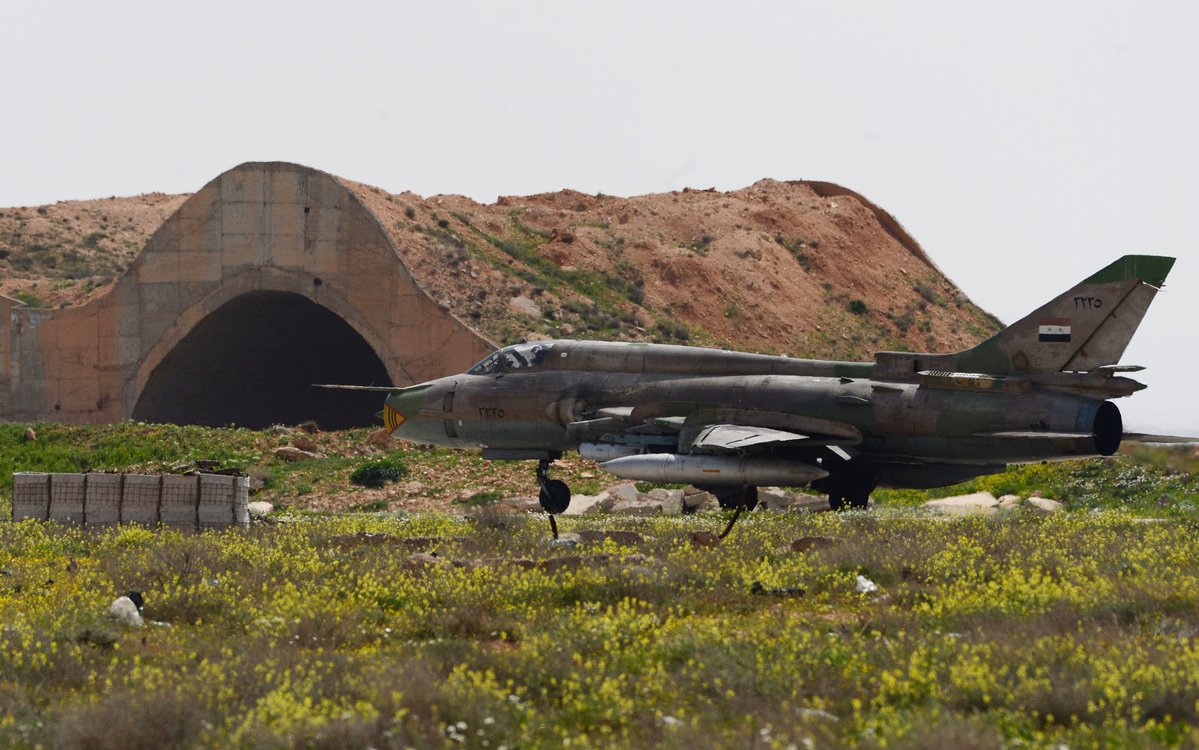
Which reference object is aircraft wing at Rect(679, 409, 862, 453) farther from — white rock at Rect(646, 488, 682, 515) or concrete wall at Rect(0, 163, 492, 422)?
concrete wall at Rect(0, 163, 492, 422)

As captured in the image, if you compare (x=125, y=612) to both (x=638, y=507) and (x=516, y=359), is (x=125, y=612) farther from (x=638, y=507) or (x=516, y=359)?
(x=638, y=507)

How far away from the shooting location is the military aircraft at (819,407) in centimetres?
2178

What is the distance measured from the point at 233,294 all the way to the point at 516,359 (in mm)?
22578

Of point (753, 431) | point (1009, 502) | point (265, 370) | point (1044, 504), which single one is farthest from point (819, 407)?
point (265, 370)

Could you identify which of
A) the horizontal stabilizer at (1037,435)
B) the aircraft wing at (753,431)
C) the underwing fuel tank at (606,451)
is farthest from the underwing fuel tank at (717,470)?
the horizontal stabilizer at (1037,435)

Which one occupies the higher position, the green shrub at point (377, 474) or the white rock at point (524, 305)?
the white rock at point (524, 305)

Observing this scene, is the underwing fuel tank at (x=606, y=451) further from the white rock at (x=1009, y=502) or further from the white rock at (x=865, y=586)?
the white rock at (x=865, y=586)

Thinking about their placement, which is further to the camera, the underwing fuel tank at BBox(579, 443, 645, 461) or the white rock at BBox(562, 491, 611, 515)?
the white rock at BBox(562, 491, 611, 515)

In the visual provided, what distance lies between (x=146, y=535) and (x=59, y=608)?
234 inches

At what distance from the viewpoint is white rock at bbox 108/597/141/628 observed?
12281 millimetres

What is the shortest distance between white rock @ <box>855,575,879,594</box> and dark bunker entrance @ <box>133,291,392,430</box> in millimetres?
36344

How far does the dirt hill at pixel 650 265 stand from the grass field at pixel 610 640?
3426 centimetres

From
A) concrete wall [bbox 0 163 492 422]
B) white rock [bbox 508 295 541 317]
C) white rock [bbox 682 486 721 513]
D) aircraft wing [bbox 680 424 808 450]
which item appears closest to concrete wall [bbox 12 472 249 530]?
aircraft wing [bbox 680 424 808 450]

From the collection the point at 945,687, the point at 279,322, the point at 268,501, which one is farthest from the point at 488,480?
the point at 945,687
